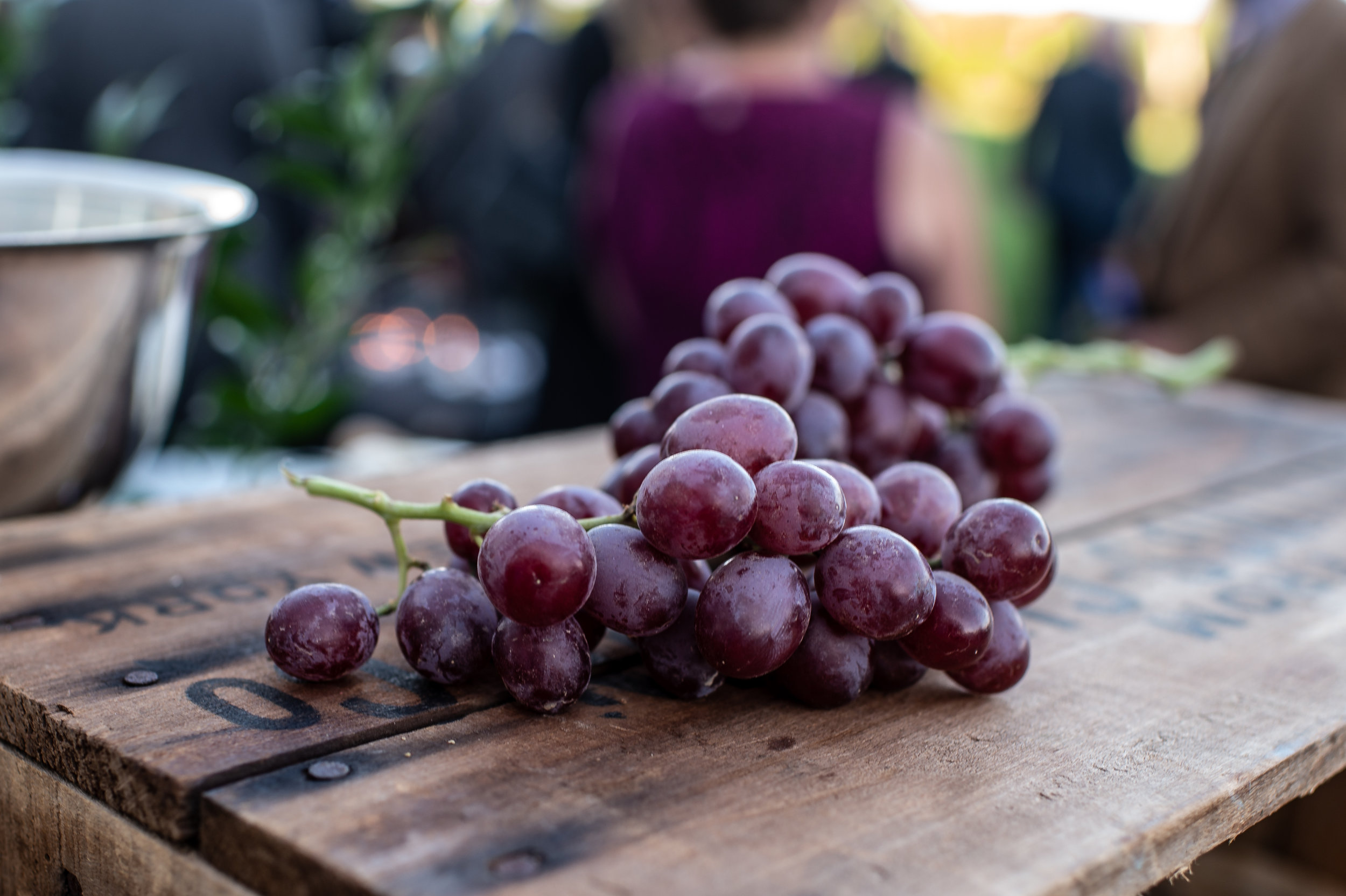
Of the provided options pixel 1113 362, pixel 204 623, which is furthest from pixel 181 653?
pixel 1113 362

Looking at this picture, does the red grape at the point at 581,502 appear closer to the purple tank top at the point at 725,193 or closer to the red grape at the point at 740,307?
the red grape at the point at 740,307

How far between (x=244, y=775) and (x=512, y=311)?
3.67 meters

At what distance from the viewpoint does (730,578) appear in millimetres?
661

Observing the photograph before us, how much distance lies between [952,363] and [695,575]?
331mm

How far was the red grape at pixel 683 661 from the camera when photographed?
70cm

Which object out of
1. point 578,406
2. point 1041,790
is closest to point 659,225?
point 578,406

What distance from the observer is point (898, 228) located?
220cm

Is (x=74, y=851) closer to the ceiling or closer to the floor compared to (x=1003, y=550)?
closer to the floor

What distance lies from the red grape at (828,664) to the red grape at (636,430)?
0.75ft

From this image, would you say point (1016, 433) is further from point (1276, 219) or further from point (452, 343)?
point (452, 343)

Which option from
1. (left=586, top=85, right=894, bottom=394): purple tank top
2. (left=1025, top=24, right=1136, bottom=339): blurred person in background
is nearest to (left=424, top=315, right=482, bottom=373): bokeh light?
(left=586, top=85, right=894, bottom=394): purple tank top

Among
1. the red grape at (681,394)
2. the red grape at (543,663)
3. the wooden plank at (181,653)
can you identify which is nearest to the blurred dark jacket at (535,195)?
the wooden plank at (181,653)

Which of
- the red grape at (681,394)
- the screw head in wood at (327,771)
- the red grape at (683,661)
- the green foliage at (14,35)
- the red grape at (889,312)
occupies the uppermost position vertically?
the green foliage at (14,35)

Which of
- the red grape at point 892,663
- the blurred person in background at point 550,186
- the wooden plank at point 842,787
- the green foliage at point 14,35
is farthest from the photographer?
the blurred person in background at point 550,186
